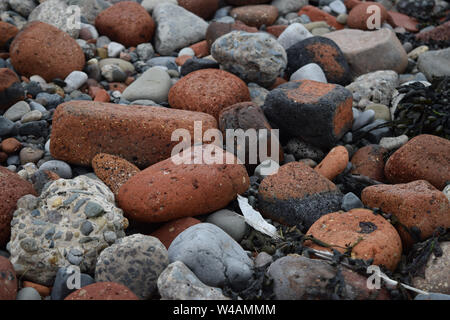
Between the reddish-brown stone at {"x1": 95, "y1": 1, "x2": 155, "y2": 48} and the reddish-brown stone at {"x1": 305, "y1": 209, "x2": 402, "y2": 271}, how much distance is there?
402cm

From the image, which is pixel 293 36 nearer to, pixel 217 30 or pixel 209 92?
pixel 217 30

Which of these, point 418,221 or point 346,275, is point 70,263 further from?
point 418,221

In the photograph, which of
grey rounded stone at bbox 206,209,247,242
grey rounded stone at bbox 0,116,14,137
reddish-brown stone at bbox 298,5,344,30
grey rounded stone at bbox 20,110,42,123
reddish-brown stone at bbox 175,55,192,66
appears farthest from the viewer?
reddish-brown stone at bbox 298,5,344,30

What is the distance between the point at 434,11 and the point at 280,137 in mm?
4871

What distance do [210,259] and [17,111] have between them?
287 centimetres

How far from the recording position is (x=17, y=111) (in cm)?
488

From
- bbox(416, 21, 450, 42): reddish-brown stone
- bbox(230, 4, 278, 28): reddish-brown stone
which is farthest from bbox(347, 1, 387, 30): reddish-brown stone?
bbox(230, 4, 278, 28): reddish-brown stone

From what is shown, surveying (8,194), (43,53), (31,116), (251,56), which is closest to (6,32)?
(43,53)

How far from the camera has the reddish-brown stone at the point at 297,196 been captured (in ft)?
12.7

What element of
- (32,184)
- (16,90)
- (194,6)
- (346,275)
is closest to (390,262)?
(346,275)

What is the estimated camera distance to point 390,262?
10.8 feet

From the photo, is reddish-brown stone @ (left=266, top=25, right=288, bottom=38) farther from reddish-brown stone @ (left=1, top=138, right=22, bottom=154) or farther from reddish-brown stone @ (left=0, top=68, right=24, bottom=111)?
reddish-brown stone @ (left=1, top=138, right=22, bottom=154)

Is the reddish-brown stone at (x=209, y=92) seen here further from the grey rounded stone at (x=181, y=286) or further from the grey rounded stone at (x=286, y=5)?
the grey rounded stone at (x=286, y=5)

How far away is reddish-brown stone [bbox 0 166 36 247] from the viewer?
3414 millimetres
